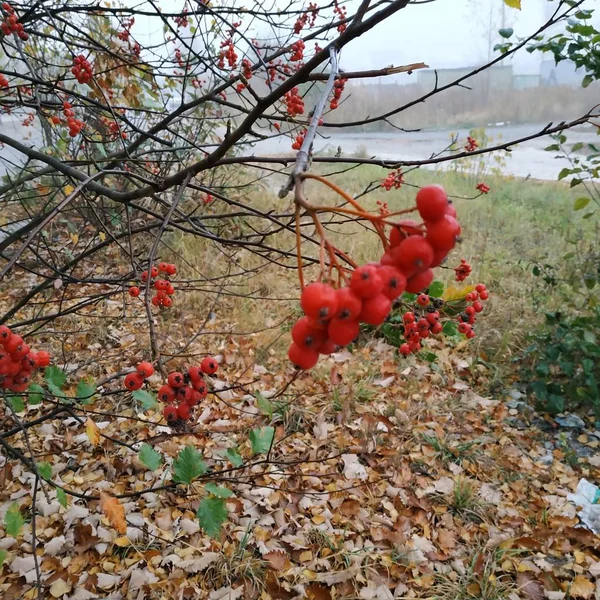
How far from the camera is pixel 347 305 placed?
0.59 m

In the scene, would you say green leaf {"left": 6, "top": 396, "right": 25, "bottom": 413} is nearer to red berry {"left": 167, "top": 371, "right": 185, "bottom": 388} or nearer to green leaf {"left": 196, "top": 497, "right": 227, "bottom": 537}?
red berry {"left": 167, "top": 371, "right": 185, "bottom": 388}

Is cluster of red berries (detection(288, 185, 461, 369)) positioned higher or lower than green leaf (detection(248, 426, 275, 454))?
higher

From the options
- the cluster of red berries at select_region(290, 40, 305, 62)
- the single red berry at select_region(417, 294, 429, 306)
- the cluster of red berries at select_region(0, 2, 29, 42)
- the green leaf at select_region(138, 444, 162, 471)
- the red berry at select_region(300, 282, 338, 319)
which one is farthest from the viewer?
the cluster of red berries at select_region(290, 40, 305, 62)

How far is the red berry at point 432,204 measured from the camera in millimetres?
614

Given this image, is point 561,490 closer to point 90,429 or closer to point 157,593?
point 157,593

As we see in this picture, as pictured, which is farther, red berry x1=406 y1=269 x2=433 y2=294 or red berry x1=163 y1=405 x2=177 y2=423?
red berry x1=163 y1=405 x2=177 y2=423

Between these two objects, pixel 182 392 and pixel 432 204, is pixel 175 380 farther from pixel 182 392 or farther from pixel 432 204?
pixel 432 204

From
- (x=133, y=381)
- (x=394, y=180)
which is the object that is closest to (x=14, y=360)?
(x=133, y=381)

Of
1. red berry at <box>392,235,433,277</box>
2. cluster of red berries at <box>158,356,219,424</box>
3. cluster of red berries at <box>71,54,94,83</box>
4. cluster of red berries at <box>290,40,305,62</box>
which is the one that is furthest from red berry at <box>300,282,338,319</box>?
cluster of red berries at <box>290,40,305,62</box>

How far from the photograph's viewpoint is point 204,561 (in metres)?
2.17

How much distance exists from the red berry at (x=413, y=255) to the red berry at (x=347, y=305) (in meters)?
0.08

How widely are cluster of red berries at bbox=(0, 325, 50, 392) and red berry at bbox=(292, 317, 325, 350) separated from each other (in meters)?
0.88

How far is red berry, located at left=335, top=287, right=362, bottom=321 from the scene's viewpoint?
1.92 ft

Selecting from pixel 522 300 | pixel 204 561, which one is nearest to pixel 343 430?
pixel 204 561
